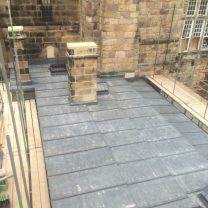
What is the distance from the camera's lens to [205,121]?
7.00m

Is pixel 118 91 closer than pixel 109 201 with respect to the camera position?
No

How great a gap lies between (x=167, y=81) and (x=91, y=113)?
12.8 feet

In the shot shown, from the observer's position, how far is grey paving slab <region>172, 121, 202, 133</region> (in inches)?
269

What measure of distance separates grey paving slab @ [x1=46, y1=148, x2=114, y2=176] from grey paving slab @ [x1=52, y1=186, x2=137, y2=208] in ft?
2.20

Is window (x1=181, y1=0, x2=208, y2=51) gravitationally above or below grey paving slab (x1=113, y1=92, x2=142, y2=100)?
above

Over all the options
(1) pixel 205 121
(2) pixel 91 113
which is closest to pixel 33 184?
(2) pixel 91 113

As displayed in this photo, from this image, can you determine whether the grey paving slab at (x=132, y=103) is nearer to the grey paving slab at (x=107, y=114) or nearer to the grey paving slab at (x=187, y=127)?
the grey paving slab at (x=107, y=114)

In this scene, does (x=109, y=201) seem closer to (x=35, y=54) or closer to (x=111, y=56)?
(x=111, y=56)

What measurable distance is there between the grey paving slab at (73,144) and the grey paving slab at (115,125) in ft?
1.24

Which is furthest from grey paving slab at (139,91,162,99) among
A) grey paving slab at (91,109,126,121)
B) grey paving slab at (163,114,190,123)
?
grey paving slab at (91,109,126,121)

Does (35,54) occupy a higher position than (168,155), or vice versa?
(35,54)

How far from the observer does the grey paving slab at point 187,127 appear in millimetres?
6828

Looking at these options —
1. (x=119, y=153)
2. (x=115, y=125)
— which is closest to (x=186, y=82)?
(x=115, y=125)

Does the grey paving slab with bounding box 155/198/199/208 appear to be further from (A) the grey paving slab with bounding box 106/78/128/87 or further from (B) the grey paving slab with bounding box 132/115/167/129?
(A) the grey paving slab with bounding box 106/78/128/87
